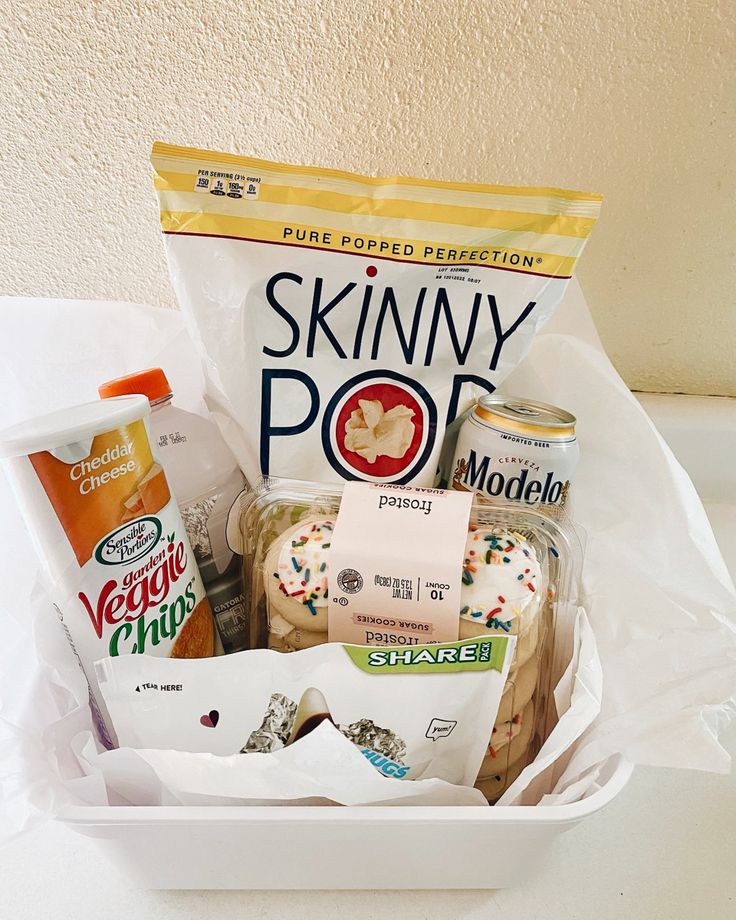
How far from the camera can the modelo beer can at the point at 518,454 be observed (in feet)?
1.82

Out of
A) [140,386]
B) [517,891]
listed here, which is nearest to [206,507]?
[140,386]

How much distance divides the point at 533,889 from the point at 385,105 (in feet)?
2.12

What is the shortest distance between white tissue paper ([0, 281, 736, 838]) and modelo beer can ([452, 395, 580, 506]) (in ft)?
0.26

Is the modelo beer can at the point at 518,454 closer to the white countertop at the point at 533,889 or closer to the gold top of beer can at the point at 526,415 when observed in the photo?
the gold top of beer can at the point at 526,415

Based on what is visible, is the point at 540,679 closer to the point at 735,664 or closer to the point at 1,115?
the point at 735,664

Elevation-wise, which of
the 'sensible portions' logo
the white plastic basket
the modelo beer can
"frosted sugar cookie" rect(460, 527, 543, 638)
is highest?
the modelo beer can

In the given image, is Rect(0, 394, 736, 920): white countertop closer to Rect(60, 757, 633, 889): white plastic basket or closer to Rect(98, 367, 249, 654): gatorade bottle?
Rect(60, 757, 633, 889): white plastic basket

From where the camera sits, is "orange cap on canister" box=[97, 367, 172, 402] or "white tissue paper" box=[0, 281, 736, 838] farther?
"orange cap on canister" box=[97, 367, 172, 402]

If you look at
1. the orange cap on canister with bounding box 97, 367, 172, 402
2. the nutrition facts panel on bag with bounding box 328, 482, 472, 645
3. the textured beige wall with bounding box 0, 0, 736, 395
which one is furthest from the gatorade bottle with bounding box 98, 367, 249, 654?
the textured beige wall with bounding box 0, 0, 736, 395

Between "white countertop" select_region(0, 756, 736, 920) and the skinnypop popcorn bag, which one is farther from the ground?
the skinnypop popcorn bag

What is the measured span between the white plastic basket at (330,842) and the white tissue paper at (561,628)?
19 mm

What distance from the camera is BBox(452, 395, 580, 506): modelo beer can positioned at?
1.82 feet

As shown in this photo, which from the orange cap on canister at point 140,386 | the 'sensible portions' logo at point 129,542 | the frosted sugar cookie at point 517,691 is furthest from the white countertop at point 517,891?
the orange cap on canister at point 140,386

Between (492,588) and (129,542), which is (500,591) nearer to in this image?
(492,588)
